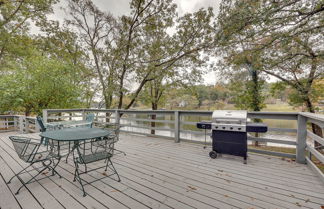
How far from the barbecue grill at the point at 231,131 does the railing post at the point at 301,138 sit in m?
0.65

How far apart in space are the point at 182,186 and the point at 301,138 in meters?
2.49

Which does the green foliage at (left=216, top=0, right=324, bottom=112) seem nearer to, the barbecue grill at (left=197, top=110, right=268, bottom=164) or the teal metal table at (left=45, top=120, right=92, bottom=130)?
the barbecue grill at (left=197, top=110, right=268, bottom=164)

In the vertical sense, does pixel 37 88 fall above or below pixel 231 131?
above

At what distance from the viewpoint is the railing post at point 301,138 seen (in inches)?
106

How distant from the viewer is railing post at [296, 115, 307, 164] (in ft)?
Answer: 8.84

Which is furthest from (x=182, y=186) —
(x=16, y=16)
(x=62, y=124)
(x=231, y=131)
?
(x=16, y=16)

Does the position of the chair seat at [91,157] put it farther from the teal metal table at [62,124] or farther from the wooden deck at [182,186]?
the teal metal table at [62,124]

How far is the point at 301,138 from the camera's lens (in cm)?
273

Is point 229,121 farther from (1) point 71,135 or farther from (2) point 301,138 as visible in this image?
(1) point 71,135

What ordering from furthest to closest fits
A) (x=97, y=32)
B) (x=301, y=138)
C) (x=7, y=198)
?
(x=97, y=32)
(x=301, y=138)
(x=7, y=198)

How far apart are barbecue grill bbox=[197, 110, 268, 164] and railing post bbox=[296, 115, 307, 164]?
0.65 meters

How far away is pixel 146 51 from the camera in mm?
7980

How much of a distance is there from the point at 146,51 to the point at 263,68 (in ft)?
20.8

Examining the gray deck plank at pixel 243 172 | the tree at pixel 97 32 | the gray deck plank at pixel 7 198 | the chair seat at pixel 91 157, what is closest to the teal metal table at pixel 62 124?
the gray deck plank at pixel 7 198
